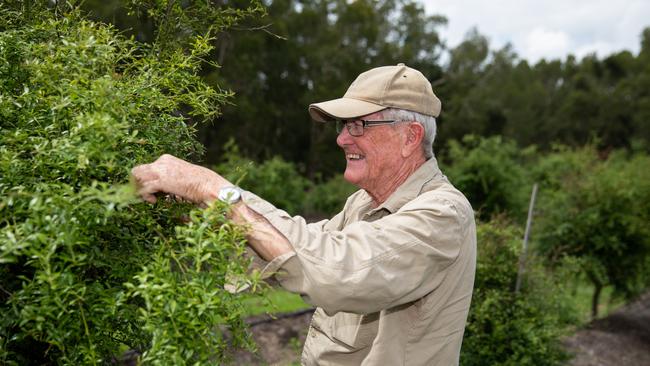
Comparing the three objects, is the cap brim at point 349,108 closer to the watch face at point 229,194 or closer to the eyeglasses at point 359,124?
the eyeglasses at point 359,124

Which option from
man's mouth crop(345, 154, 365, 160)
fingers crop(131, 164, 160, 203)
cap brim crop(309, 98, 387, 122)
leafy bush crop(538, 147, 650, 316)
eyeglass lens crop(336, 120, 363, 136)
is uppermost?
cap brim crop(309, 98, 387, 122)

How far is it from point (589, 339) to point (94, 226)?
504 inches

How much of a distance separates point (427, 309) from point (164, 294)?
1.24 m

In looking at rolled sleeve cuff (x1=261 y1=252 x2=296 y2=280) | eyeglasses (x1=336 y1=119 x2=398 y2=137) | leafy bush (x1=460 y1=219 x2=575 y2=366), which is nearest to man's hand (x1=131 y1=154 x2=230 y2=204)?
rolled sleeve cuff (x1=261 y1=252 x2=296 y2=280)

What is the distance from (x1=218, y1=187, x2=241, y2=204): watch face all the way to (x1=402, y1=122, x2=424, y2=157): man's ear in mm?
1095

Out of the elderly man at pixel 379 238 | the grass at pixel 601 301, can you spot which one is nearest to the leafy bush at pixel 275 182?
the grass at pixel 601 301

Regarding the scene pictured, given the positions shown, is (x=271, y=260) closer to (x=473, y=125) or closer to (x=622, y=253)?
(x=622, y=253)

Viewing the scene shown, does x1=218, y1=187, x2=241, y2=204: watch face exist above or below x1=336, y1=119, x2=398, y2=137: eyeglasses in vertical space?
below

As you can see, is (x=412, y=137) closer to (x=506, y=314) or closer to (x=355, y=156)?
(x=355, y=156)

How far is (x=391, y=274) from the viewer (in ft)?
7.27

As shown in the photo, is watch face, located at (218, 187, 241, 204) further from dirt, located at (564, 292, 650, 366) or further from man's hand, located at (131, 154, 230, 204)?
dirt, located at (564, 292, 650, 366)

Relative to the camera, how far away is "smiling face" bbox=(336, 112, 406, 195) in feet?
9.72

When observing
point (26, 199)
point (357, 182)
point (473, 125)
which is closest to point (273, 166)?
point (357, 182)

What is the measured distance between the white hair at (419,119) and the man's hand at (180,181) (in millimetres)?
1039
